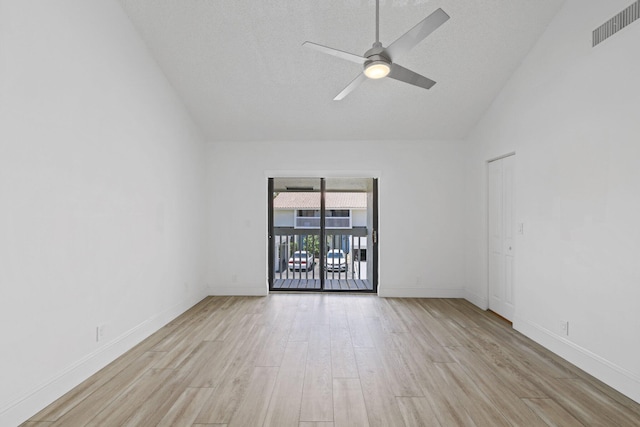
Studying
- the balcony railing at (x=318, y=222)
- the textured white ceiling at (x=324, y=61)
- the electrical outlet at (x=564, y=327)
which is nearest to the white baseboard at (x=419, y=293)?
the balcony railing at (x=318, y=222)

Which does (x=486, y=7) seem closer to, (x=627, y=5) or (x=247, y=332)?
(x=627, y=5)

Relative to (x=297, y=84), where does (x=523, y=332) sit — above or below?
below

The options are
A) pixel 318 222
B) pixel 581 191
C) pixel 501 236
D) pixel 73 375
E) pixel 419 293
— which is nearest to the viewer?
pixel 73 375

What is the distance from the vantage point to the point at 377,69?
2.27 meters

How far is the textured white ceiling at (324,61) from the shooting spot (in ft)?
10.3

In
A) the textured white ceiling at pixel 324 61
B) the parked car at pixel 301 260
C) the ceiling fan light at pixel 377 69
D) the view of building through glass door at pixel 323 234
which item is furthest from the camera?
the parked car at pixel 301 260

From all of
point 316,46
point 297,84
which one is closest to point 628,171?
point 316,46

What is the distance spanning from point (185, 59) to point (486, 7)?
10.5ft

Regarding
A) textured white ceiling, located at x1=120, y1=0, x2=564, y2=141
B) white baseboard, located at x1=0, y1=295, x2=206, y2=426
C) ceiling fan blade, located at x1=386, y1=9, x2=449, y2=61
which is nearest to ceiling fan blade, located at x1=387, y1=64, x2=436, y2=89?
ceiling fan blade, located at x1=386, y1=9, x2=449, y2=61

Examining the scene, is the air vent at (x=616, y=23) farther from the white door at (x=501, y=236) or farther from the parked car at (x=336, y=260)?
the parked car at (x=336, y=260)

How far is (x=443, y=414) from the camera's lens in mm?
2104

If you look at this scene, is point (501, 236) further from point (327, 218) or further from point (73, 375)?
point (73, 375)

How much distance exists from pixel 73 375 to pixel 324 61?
3.79 metres

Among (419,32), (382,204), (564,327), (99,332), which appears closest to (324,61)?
(419,32)
